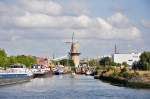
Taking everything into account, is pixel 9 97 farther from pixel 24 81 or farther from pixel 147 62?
pixel 147 62

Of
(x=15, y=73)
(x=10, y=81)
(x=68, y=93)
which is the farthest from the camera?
(x=15, y=73)

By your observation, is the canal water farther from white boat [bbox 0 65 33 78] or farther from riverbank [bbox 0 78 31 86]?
white boat [bbox 0 65 33 78]

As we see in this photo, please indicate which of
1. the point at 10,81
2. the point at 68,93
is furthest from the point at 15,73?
the point at 68,93

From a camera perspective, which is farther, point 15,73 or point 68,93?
point 15,73

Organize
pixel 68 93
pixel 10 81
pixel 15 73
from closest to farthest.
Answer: pixel 68 93, pixel 10 81, pixel 15 73

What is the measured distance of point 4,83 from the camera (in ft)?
296

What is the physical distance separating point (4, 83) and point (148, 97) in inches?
1203

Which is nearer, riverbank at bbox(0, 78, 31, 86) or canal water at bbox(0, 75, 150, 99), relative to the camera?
canal water at bbox(0, 75, 150, 99)

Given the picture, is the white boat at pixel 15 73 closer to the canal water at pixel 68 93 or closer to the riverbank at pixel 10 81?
the riverbank at pixel 10 81

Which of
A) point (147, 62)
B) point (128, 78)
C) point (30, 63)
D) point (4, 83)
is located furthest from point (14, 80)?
point (30, 63)

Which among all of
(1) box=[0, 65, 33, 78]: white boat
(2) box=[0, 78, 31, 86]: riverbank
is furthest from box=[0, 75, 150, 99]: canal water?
(1) box=[0, 65, 33, 78]: white boat

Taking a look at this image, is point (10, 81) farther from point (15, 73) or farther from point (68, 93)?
point (68, 93)

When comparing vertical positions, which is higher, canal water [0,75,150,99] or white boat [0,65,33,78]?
white boat [0,65,33,78]

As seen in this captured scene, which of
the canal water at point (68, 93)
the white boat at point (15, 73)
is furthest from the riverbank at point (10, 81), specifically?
the canal water at point (68, 93)
